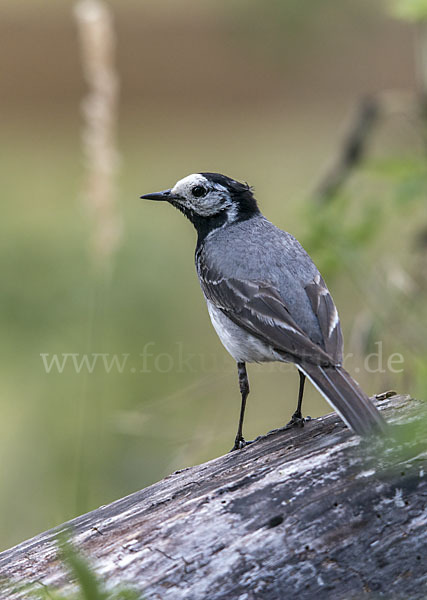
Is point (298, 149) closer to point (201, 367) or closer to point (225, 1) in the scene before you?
point (225, 1)

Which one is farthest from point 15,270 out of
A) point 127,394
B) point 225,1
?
point 225,1

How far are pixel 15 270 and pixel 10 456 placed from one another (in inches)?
123

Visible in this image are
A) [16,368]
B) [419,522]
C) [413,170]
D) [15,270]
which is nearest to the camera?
[419,522]

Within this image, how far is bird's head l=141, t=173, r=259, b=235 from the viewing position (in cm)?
460

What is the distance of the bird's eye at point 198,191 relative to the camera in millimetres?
4598

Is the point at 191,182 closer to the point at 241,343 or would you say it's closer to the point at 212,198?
the point at 212,198

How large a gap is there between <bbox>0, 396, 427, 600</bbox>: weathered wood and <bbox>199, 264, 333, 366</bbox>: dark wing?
615mm

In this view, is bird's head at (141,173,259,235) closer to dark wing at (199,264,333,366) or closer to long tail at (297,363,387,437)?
dark wing at (199,264,333,366)

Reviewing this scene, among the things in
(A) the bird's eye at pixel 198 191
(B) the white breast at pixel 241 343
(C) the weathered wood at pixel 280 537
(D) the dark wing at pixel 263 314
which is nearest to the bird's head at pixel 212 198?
(A) the bird's eye at pixel 198 191

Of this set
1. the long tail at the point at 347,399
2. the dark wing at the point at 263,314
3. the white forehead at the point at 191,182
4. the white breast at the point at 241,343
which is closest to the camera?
the long tail at the point at 347,399

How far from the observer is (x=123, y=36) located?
1655cm

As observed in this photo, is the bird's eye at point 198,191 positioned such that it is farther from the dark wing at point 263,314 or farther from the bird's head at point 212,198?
the dark wing at point 263,314

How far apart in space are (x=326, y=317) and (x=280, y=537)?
141cm

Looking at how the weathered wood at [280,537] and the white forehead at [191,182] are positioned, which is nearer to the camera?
the weathered wood at [280,537]
